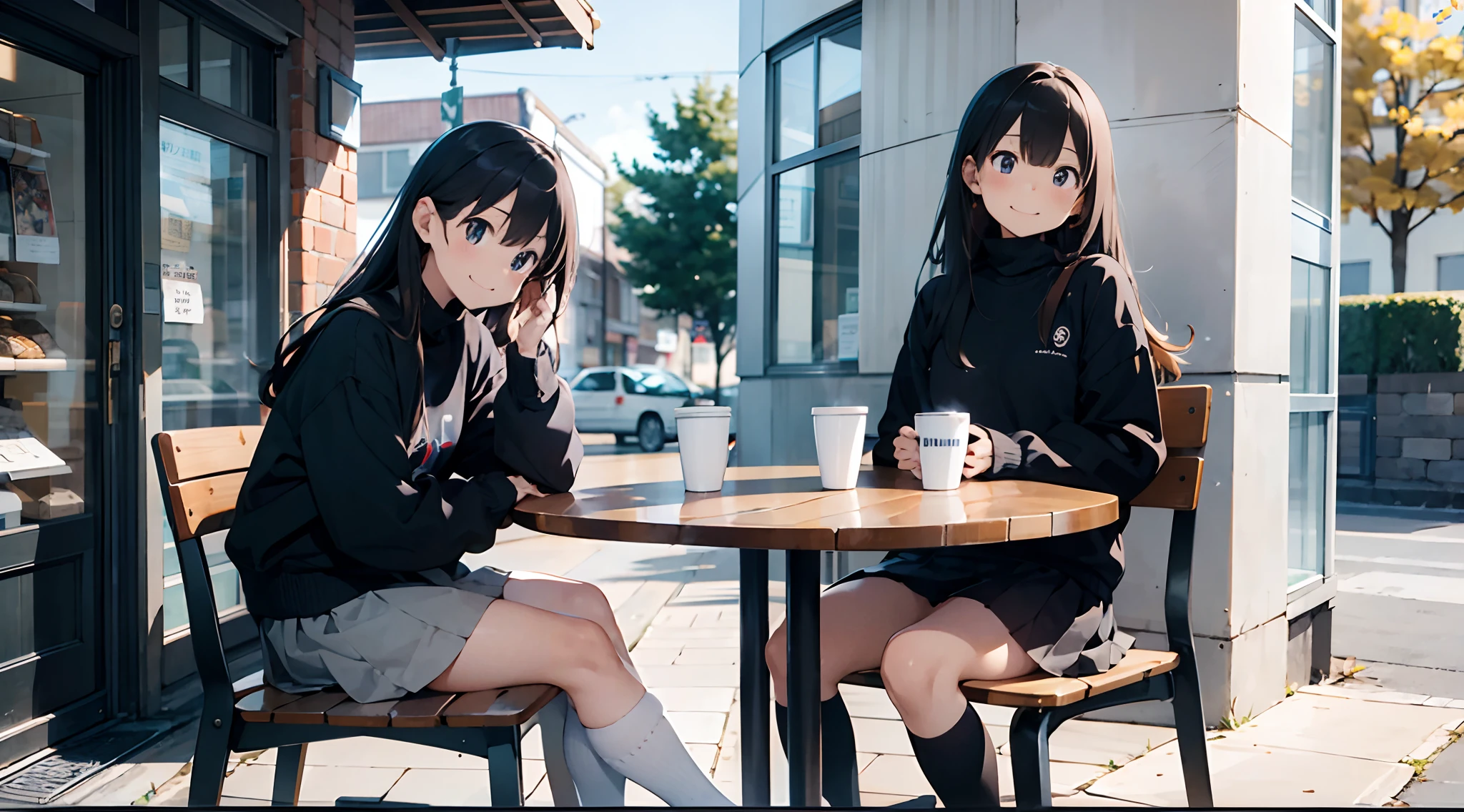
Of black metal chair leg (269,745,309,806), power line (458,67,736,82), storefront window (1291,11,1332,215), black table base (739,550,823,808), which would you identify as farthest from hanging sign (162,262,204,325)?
power line (458,67,736,82)

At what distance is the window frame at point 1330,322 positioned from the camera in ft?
9.52

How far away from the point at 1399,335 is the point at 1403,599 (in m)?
0.89

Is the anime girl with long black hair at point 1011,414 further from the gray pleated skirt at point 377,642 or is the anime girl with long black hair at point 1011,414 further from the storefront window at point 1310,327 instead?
the storefront window at point 1310,327

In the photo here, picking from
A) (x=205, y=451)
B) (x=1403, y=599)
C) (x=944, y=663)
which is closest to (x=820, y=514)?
(x=944, y=663)

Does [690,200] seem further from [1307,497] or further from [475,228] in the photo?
[475,228]

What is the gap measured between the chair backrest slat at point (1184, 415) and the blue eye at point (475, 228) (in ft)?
3.74

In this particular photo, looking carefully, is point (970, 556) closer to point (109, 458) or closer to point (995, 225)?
point (995, 225)

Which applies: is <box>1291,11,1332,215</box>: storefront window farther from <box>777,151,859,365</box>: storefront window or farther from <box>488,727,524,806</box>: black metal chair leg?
<box>488,727,524,806</box>: black metal chair leg

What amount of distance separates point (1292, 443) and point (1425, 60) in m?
1.42

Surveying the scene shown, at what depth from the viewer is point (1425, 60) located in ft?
10.4

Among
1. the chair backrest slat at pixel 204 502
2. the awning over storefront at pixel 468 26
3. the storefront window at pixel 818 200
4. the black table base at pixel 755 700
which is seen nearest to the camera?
the chair backrest slat at pixel 204 502

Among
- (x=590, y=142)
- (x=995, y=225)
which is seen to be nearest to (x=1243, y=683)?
(x=995, y=225)

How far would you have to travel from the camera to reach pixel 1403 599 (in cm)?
323

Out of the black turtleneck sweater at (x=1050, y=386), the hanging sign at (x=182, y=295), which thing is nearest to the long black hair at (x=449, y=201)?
the black turtleneck sweater at (x=1050, y=386)
